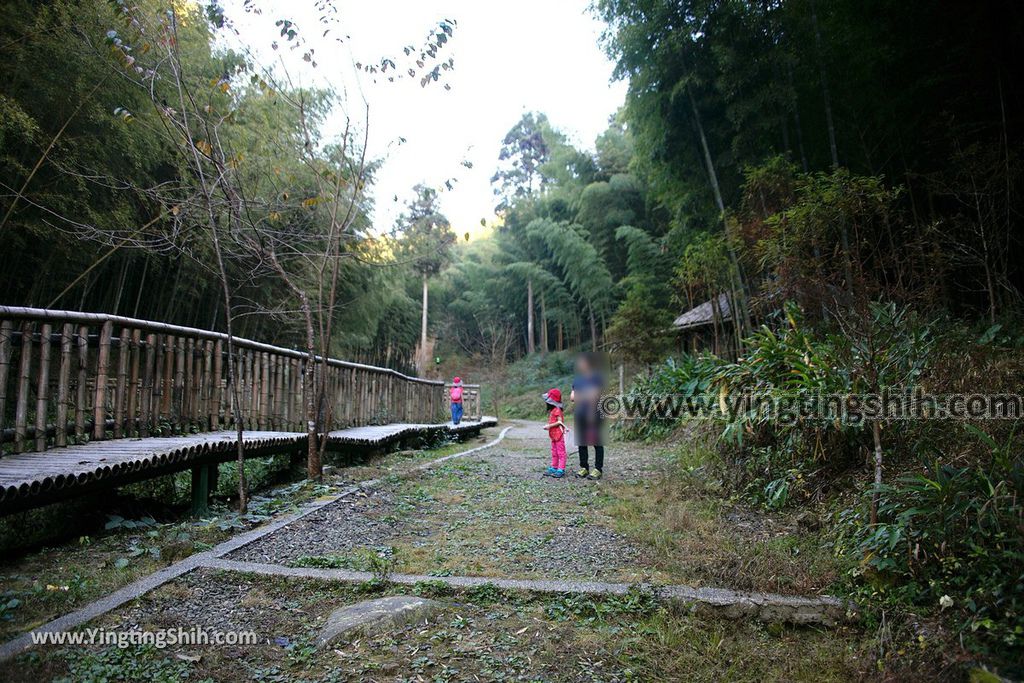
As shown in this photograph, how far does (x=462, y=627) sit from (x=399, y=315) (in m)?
16.8

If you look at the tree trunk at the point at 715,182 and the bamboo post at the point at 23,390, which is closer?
the bamboo post at the point at 23,390

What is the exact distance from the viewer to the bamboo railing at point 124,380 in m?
2.73

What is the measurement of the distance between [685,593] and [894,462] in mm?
1847

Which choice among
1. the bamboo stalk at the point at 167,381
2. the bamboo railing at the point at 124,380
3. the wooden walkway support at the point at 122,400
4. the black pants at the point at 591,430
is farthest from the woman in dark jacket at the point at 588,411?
the bamboo stalk at the point at 167,381

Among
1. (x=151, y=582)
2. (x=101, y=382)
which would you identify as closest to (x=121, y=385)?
(x=101, y=382)

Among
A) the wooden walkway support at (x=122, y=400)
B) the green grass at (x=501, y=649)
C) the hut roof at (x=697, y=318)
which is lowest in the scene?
the green grass at (x=501, y=649)

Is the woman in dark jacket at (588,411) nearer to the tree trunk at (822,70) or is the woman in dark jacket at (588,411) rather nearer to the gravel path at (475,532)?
the gravel path at (475,532)

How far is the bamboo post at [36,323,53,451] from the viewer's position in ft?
9.07

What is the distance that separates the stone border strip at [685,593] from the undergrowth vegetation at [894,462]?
176mm

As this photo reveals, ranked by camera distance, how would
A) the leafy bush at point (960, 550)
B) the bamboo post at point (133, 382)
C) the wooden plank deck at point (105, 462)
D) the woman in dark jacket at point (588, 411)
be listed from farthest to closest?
1. the woman in dark jacket at point (588, 411)
2. the bamboo post at point (133, 382)
3. the wooden plank deck at point (105, 462)
4. the leafy bush at point (960, 550)

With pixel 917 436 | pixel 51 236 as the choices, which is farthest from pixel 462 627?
pixel 51 236

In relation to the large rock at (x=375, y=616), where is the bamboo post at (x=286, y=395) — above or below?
above

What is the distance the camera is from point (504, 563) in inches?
105

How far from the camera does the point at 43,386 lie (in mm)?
2760
